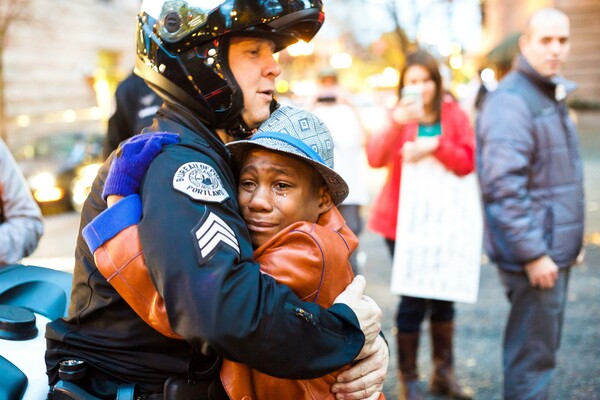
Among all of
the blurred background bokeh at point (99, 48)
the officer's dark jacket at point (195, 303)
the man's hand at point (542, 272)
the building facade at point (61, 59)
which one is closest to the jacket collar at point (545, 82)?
the man's hand at point (542, 272)

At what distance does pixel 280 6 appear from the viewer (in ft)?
6.66

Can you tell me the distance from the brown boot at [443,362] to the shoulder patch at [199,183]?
3.26 meters

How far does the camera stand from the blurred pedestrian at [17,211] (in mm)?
3043

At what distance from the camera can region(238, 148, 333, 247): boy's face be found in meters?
2.01

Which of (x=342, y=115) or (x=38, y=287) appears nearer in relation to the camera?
(x=38, y=287)

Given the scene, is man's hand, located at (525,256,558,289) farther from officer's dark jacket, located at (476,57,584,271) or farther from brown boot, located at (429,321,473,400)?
brown boot, located at (429,321,473,400)

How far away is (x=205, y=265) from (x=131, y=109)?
285 centimetres

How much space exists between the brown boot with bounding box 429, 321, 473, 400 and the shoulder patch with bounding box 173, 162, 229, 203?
3260 mm

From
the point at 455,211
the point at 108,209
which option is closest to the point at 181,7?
the point at 108,209

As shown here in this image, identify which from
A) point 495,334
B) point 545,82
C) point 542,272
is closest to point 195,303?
point 542,272

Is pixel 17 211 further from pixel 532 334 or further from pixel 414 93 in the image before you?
pixel 532 334

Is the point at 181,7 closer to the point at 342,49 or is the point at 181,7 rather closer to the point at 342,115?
the point at 342,115

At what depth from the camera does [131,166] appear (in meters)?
1.76

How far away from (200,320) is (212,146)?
0.55m
